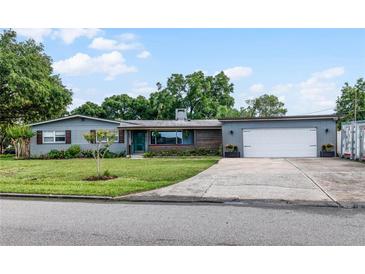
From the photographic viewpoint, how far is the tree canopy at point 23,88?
1767 cm

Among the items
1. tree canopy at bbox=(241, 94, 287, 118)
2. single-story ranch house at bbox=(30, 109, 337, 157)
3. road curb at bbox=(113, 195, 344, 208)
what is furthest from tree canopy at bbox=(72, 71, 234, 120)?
road curb at bbox=(113, 195, 344, 208)

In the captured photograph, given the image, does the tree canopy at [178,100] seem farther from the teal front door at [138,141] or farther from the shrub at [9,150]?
the teal front door at [138,141]

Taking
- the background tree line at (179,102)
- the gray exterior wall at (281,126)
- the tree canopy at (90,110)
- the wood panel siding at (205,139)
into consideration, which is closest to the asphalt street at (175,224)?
the gray exterior wall at (281,126)

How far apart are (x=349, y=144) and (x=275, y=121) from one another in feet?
15.2

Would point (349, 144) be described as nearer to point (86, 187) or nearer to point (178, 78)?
point (86, 187)

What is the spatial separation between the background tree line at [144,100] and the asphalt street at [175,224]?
46.8 ft

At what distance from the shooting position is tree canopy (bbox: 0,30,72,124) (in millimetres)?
17672

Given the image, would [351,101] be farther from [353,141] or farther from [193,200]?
[193,200]

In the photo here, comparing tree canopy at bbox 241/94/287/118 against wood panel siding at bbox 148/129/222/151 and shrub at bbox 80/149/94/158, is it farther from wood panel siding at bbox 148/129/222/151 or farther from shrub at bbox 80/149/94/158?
shrub at bbox 80/149/94/158

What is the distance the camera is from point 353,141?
17.6m

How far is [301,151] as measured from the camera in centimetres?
2091

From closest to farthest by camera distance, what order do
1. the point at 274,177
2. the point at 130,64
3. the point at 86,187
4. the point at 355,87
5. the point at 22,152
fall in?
1. the point at 86,187
2. the point at 274,177
3. the point at 130,64
4. the point at 22,152
5. the point at 355,87

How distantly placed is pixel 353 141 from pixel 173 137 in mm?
11969
